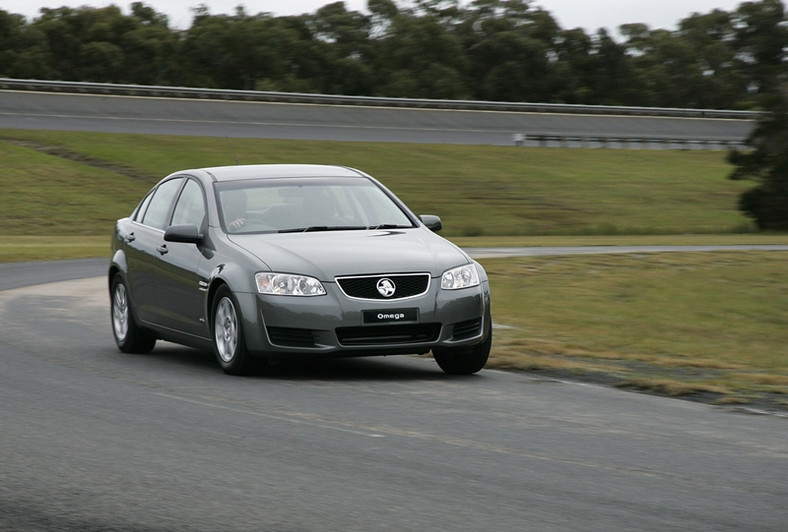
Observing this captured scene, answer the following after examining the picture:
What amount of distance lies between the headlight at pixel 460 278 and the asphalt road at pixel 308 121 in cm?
3378

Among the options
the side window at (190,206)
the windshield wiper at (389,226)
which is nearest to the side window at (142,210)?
the side window at (190,206)

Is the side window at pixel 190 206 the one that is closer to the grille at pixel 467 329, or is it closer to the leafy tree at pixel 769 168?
the grille at pixel 467 329

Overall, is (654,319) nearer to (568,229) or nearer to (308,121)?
(568,229)

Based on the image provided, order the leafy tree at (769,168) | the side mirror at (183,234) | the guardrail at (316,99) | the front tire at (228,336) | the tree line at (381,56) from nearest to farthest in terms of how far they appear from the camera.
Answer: the front tire at (228,336), the side mirror at (183,234), the leafy tree at (769,168), the guardrail at (316,99), the tree line at (381,56)

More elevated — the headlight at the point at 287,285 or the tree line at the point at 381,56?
the headlight at the point at 287,285

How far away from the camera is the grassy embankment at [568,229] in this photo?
39.5 ft

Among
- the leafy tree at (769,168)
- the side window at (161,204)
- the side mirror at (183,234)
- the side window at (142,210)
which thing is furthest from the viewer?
the leafy tree at (769,168)

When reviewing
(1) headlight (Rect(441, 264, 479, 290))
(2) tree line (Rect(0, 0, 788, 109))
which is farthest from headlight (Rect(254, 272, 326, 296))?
(2) tree line (Rect(0, 0, 788, 109))

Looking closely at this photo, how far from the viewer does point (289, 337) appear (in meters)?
9.74

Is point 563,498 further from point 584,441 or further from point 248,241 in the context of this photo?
point 248,241

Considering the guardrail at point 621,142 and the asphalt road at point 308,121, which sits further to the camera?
the guardrail at point 621,142

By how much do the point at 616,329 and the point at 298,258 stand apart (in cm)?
528

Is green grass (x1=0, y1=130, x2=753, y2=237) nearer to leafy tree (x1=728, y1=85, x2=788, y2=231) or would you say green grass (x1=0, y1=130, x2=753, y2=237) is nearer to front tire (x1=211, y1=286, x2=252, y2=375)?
leafy tree (x1=728, y1=85, x2=788, y2=231)

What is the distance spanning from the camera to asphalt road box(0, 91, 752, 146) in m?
44.1
